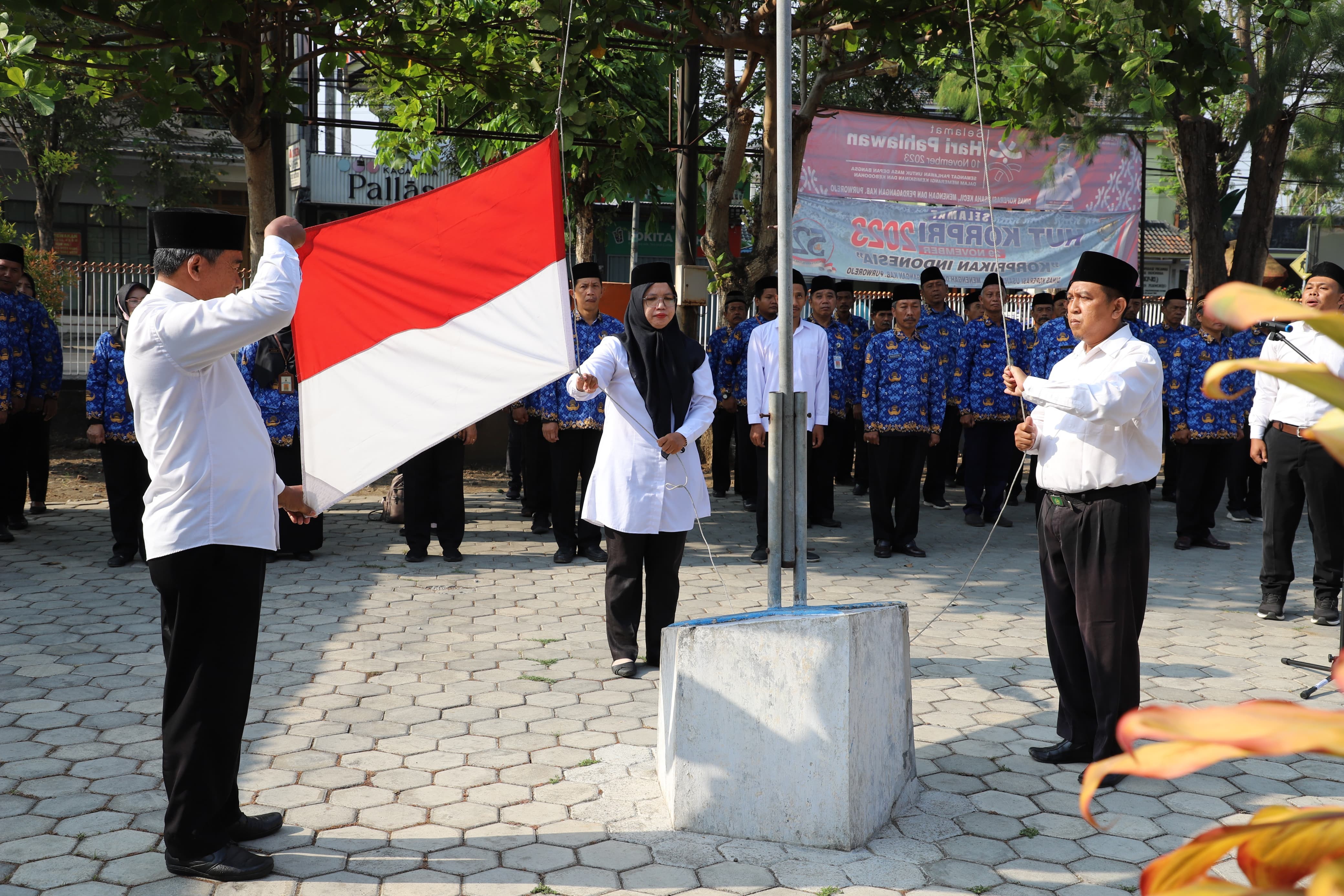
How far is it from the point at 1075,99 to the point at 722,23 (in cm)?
355

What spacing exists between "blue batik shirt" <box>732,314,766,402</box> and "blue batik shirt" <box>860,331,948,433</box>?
1.54 metres

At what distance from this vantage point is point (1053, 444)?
14.0 ft

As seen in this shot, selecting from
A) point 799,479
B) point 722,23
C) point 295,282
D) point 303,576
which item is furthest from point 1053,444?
point 722,23

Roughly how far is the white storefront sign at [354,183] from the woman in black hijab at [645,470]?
2335cm

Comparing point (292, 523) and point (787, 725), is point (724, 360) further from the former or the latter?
point (787, 725)

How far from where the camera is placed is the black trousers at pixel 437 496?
26.4ft

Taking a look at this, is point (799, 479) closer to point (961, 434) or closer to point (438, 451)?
point (438, 451)

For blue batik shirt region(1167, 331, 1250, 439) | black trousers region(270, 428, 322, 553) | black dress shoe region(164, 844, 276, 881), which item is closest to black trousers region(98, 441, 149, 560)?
black trousers region(270, 428, 322, 553)

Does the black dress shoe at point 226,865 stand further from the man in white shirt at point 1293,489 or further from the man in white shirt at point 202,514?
the man in white shirt at point 1293,489

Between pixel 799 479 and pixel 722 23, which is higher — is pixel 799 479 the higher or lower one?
the lower one

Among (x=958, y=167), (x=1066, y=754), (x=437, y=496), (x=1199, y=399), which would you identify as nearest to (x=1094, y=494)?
(x=1066, y=754)

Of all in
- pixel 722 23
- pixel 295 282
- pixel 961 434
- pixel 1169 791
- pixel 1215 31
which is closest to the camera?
pixel 295 282

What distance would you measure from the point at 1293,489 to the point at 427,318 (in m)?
5.30

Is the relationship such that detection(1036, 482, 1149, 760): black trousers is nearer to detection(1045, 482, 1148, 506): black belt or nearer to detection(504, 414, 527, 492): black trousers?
detection(1045, 482, 1148, 506): black belt
